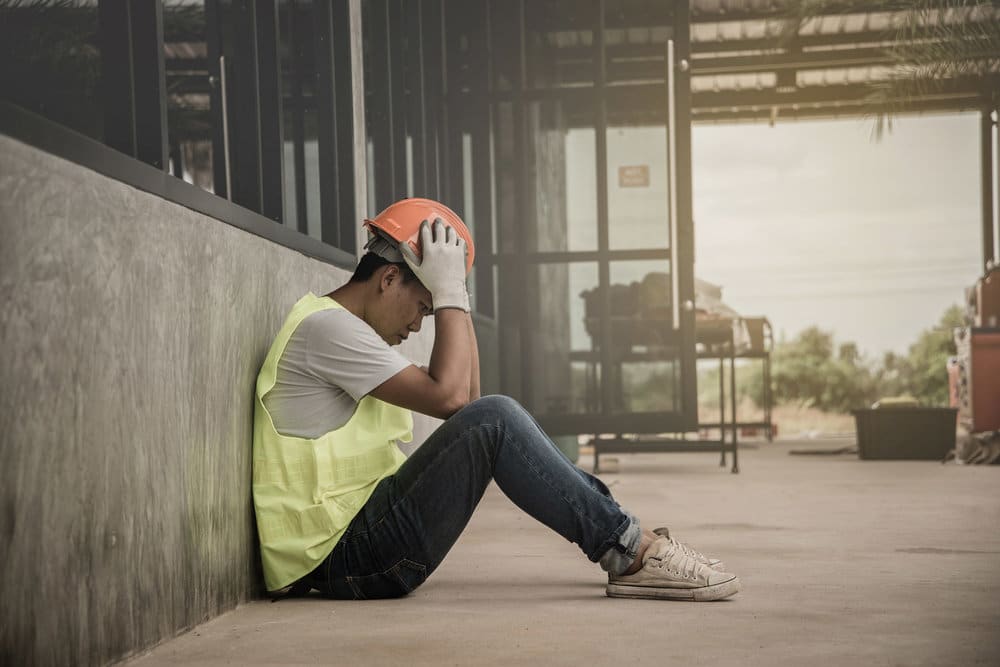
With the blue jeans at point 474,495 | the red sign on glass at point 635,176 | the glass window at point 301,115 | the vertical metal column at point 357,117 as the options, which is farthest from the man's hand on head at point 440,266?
the red sign on glass at point 635,176

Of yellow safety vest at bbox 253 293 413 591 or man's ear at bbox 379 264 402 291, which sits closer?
yellow safety vest at bbox 253 293 413 591

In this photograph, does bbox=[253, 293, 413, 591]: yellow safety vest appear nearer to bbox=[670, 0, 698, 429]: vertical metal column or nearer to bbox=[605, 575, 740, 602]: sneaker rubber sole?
bbox=[605, 575, 740, 602]: sneaker rubber sole

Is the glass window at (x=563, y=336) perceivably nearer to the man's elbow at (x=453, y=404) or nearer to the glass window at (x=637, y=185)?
the glass window at (x=637, y=185)

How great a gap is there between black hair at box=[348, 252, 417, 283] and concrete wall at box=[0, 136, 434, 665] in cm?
30

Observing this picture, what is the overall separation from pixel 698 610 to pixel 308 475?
0.98 metres

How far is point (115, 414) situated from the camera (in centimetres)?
213

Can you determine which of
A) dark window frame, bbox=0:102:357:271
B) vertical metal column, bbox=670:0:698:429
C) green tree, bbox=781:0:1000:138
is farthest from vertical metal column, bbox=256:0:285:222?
green tree, bbox=781:0:1000:138

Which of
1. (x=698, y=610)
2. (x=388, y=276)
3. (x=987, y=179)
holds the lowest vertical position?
(x=698, y=610)

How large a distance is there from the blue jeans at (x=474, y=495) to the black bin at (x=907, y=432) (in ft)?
21.6

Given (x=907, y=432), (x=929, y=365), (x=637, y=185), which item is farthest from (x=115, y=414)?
(x=929, y=365)

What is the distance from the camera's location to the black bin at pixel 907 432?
878 cm

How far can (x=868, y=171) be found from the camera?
32.0 m

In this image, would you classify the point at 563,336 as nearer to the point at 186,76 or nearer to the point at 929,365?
the point at 186,76

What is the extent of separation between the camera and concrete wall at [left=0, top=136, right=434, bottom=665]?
1794 millimetres
